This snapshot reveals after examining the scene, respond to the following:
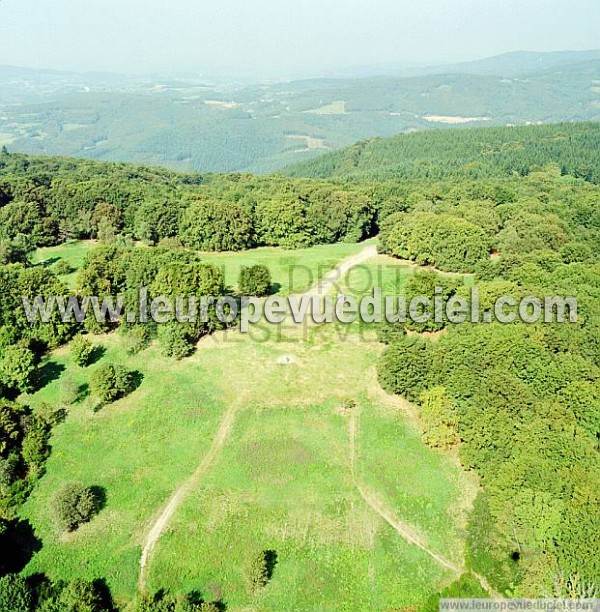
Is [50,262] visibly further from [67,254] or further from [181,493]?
[181,493]

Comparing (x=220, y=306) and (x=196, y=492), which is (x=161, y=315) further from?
(x=196, y=492)

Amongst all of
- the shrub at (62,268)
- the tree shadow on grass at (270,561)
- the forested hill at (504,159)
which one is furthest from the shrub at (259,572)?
the forested hill at (504,159)

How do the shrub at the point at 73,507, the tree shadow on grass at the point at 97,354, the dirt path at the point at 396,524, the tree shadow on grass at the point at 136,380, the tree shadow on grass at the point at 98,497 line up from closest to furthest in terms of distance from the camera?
the dirt path at the point at 396,524, the shrub at the point at 73,507, the tree shadow on grass at the point at 98,497, the tree shadow on grass at the point at 136,380, the tree shadow on grass at the point at 97,354

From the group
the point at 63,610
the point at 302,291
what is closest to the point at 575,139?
the point at 302,291

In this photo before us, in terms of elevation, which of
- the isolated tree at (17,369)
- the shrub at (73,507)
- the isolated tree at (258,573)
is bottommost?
the isolated tree at (258,573)

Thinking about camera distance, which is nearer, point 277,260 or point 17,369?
point 17,369

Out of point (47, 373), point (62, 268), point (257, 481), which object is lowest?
point (257, 481)

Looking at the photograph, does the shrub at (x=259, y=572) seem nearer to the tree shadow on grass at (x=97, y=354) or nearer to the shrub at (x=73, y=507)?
the shrub at (x=73, y=507)

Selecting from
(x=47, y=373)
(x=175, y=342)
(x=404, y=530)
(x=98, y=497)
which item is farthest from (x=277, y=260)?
(x=404, y=530)
